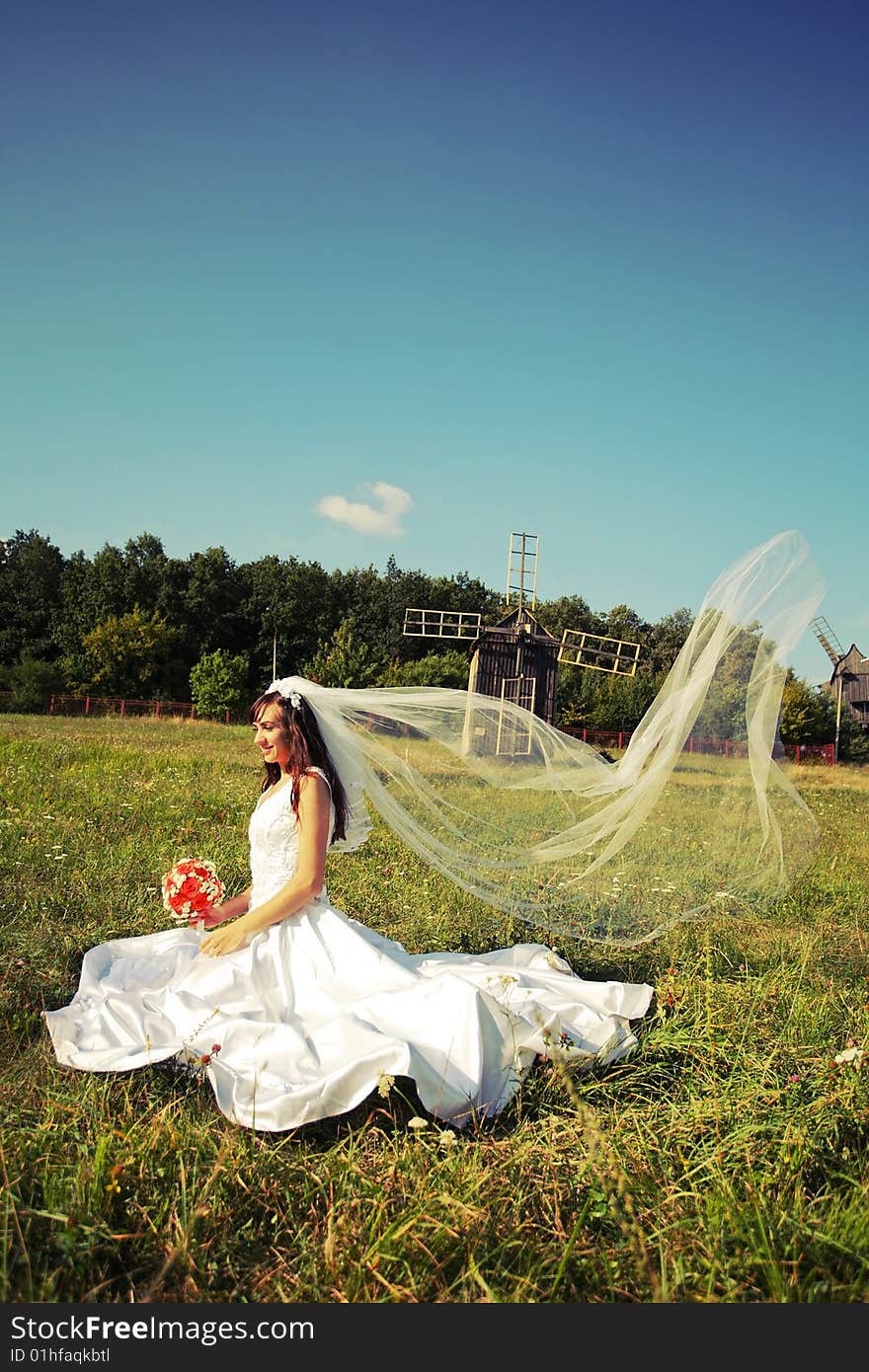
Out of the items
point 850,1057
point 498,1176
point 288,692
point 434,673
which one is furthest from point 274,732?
point 434,673

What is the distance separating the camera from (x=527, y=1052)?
4.11m

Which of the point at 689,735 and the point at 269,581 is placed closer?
the point at 689,735

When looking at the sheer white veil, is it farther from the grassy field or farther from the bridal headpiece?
the grassy field

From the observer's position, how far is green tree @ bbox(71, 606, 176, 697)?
47250mm

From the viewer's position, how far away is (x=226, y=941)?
467 cm

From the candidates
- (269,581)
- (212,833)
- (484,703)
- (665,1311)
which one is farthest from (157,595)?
(665,1311)

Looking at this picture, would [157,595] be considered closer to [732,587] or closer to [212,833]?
[212,833]

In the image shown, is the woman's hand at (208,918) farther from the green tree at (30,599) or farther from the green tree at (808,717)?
the green tree at (30,599)

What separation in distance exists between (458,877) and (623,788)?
125 cm

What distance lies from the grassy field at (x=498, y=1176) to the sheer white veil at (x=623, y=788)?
0.67 metres

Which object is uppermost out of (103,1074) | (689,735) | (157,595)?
(157,595)

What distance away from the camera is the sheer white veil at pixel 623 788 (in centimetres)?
524

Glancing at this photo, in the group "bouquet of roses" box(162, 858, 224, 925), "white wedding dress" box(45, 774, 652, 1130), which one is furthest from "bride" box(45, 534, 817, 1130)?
"bouquet of roses" box(162, 858, 224, 925)

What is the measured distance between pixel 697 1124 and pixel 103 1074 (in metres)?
2.66
